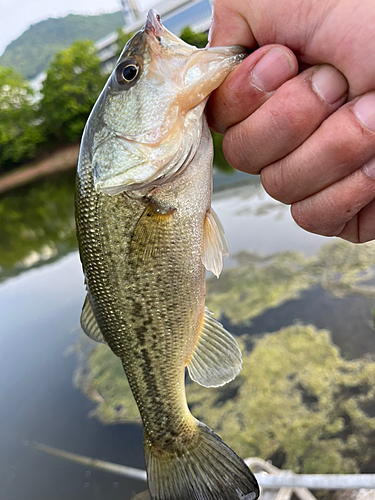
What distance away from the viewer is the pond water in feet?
12.0

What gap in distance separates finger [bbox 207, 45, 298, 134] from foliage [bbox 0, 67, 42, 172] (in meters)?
33.9

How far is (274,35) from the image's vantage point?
1.15 metres

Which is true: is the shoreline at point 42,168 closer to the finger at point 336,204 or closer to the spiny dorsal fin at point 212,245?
the spiny dorsal fin at point 212,245

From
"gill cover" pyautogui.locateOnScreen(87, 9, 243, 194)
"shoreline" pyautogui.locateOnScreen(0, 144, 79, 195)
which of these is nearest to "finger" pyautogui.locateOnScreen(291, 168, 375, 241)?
"gill cover" pyautogui.locateOnScreen(87, 9, 243, 194)

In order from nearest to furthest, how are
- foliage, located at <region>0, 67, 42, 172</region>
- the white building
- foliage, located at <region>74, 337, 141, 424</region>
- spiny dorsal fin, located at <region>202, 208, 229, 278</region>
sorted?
spiny dorsal fin, located at <region>202, 208, 229, 278</region> → foliage, located at <region>74, 337, 141, 424</region> → foliage, located at <region>0, 67, 42, 172</region> → the white building

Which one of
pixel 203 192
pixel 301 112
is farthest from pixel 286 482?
pixel 301 112

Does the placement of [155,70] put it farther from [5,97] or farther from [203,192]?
[5,97]

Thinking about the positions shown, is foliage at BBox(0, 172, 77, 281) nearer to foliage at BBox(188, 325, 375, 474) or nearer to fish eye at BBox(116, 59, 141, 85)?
foliage at BBox(188, 325, 375, 474)

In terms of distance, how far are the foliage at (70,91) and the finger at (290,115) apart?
3289cm

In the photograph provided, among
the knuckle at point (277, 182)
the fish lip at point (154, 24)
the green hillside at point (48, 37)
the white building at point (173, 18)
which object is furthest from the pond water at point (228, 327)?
the green hillside at point (48, 37)

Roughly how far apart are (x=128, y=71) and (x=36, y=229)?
12.2m

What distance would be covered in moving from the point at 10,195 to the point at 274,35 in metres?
24.0

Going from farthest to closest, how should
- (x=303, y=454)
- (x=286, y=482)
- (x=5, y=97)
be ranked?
(x=5, y=97) → (x=303, y=454) → (x=286, y=482)

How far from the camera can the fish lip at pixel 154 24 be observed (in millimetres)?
1265
